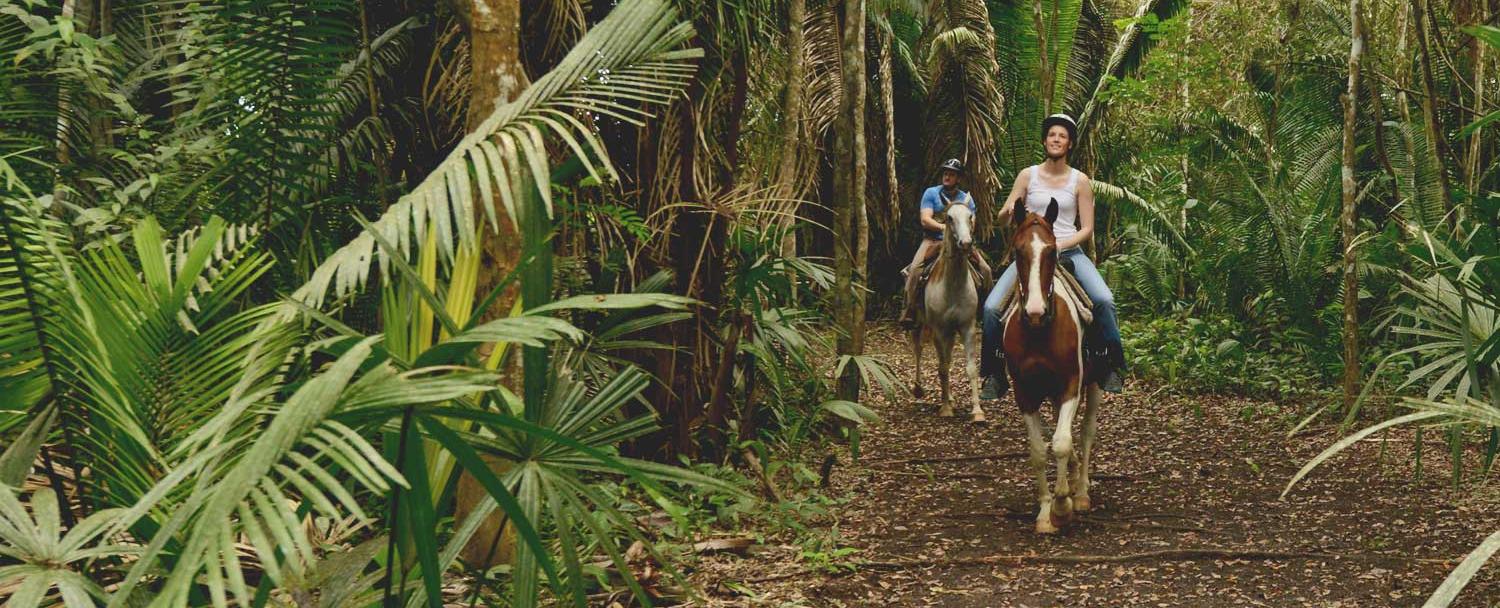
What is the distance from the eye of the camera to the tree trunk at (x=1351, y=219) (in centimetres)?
865

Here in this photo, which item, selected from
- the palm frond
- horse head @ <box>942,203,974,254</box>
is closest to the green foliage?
horse head @ <box>942,203,974,254</box>

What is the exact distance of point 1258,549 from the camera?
6.29m

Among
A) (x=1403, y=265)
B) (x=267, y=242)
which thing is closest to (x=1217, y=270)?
(x=1403, y=265)

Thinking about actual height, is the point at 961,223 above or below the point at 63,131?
below

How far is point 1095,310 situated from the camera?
23.6 feet

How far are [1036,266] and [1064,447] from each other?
113 cm

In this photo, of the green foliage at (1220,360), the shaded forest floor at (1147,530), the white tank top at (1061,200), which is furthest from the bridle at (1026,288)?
the green foliage at (1220,360)

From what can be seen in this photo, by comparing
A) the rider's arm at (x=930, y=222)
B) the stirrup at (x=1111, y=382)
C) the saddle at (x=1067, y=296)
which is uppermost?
the rider's arm at (x=930, y=222)

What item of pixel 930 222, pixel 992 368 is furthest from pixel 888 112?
pixel 992 368

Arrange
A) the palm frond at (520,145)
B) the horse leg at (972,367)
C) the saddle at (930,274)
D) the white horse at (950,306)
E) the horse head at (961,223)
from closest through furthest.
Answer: the palm frond at (520,145)
the horse head at (961,223)
the white horse at (950,306)
the horse leg at (972,367)
the saddle at (930,274)

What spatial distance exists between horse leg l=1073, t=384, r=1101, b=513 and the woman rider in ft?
0.36

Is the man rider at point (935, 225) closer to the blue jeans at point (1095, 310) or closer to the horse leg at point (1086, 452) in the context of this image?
the blue jeans at point (1095, 310)

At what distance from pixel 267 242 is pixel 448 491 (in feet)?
9.11

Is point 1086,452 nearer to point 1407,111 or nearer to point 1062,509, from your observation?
point 1062,509
